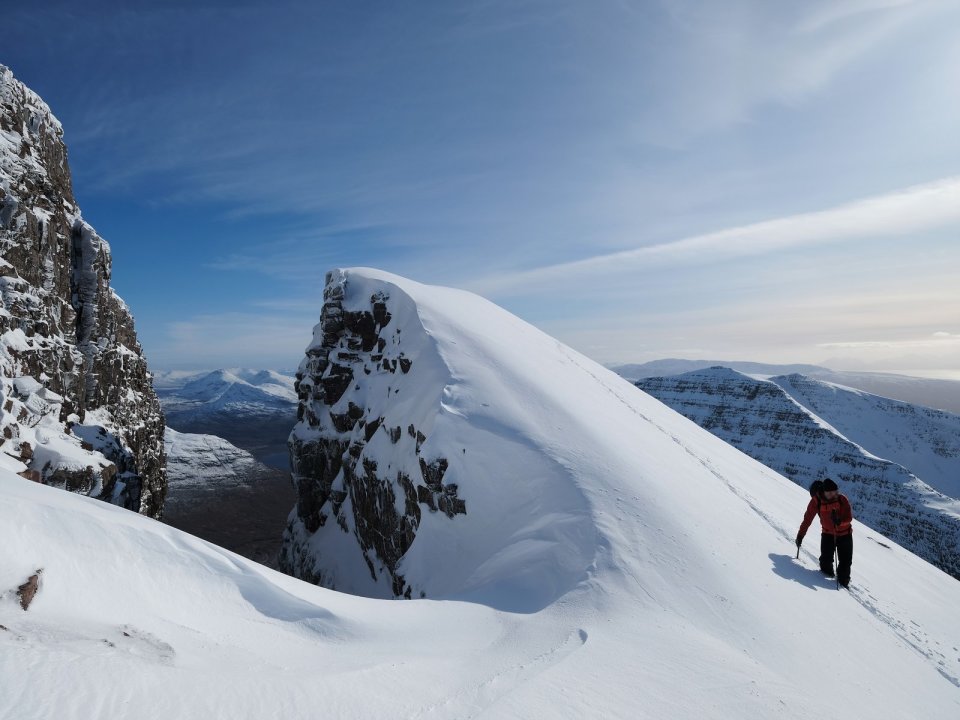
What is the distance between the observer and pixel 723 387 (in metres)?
112

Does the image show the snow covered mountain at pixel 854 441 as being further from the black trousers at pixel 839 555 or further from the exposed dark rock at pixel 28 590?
the exposed dark rock at pixel 28 590

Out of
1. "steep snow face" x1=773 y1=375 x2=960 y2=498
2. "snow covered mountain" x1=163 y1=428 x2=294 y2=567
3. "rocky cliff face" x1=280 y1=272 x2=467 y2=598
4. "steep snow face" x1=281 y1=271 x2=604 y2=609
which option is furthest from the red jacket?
"steep snow face" x1=773 y1=375 x2=960 y2=498

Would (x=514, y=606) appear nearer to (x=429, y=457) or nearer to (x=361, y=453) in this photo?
(x=429, y=457)

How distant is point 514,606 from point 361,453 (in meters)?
21.1

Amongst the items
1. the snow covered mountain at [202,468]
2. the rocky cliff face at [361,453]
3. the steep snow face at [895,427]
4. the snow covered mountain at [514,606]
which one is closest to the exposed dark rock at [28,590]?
the snow covered mountain at [514,606]

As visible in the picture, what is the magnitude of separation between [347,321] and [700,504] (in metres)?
28.2

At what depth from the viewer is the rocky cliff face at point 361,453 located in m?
20.7

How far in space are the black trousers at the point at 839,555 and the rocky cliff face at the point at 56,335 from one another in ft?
82.9

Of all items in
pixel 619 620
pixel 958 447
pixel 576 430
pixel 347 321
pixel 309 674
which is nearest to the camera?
pixel 309 674

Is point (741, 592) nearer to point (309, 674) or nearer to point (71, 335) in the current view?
point (309, 674)

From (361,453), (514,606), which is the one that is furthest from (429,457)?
(361,453)

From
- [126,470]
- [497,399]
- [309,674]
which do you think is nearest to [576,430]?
[497,399]

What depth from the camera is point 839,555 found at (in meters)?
11.6

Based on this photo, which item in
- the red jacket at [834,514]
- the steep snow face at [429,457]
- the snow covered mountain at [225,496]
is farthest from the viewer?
the snow covered mountain at [225,496]
